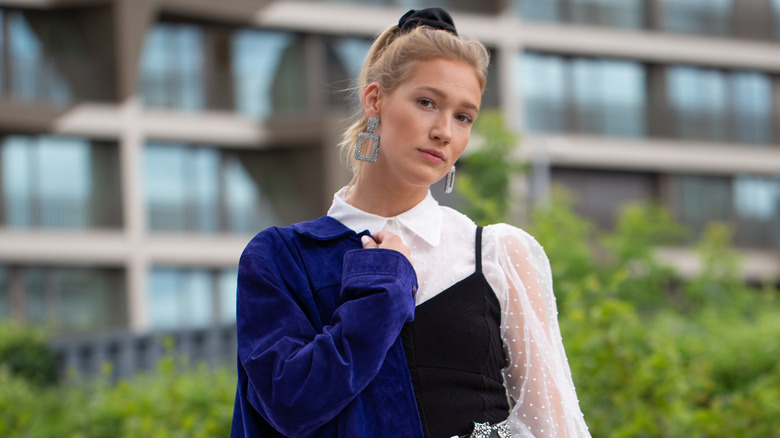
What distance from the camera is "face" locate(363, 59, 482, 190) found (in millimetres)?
2275

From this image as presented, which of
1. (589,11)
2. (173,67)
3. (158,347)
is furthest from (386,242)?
(589,11)

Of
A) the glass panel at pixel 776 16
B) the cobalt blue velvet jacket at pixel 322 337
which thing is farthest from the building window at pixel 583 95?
the cobalt blue velvet jacket at pixel 322 337

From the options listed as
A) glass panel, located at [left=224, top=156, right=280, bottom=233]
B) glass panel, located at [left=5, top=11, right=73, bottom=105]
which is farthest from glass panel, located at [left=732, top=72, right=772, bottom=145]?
glass panel, located at [left=5, top=11, right=73, bottom=105]

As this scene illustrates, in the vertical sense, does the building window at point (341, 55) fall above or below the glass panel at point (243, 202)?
above

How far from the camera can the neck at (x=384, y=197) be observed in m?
2.40

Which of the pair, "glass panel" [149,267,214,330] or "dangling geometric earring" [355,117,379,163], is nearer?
"dangling geometric earring" [355,117,379,163]

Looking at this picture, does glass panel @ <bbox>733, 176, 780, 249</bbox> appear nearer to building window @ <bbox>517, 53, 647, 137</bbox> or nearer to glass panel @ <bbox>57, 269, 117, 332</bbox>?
building window @ <bbox>517, 53, 647, 137</bbox>

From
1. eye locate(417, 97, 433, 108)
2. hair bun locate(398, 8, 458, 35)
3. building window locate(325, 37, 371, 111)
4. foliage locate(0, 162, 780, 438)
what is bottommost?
foliage locate(0, 162, 780, 438)

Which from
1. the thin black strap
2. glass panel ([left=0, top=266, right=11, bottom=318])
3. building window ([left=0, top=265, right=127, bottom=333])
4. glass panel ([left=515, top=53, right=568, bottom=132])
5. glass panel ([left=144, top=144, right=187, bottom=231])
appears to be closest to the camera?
the thin black strap

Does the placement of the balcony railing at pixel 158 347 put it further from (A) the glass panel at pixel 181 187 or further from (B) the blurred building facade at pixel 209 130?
(A) the glass panel at pixel 181 187

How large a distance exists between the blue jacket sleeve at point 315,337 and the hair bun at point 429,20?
56cm

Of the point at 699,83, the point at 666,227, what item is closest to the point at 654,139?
the point at 699,83

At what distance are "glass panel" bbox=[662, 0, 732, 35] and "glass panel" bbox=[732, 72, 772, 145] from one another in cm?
148

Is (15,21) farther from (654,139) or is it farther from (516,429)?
(516,429)
